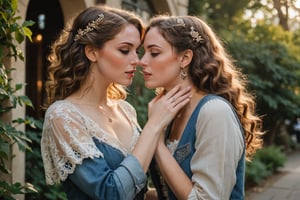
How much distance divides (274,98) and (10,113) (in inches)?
359

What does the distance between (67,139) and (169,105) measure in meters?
0.52

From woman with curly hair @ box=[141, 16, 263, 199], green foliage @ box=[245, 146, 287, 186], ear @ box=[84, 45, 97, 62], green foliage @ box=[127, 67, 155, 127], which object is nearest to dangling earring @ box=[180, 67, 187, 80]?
woman with curly hair @ box=[141, 16, 263, 199]

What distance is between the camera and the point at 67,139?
210 cm

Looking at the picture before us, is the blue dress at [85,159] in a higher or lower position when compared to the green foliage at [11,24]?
lower

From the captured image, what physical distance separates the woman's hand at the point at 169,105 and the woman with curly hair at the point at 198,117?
57mm

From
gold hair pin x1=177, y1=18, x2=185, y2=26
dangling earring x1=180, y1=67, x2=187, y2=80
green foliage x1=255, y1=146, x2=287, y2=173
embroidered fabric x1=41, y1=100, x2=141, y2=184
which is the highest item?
gold hair pin x1=177, y1=18, x2=185, y2=26

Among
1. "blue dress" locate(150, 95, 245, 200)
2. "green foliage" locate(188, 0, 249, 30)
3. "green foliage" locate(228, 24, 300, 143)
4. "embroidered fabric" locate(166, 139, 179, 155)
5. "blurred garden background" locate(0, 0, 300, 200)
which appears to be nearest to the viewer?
"blue dress" locate(150, 95, 245, 200)

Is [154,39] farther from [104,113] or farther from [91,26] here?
[104,113]

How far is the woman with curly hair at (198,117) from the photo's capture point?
1.98 m

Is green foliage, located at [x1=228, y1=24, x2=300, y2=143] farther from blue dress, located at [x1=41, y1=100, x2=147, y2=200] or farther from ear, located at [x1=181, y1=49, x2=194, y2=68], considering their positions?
Result: blue dress, located at [x1=41, y1=100, x2=147, y2=200]

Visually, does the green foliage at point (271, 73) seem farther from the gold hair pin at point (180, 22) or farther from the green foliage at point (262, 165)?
the gold hair pin at point (180, 22)

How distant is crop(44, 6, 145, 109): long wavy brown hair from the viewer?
7.64ft

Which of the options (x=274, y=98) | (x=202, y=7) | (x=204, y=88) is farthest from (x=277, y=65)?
(x=204, y=88)

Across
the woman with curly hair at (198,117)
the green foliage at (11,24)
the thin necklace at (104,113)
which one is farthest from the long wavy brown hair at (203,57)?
the green foliage at (11,24)
